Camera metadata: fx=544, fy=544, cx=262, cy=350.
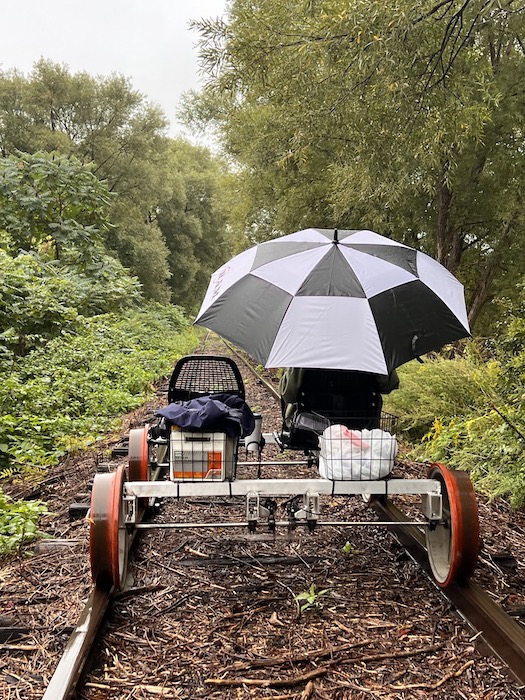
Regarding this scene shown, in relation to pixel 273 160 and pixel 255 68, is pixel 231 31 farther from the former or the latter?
pixel 273 160

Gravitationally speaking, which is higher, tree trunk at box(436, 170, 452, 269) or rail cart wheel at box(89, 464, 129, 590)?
tree trunk at box(436, 170, 452, 269)

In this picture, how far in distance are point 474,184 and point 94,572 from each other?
37.9 ft

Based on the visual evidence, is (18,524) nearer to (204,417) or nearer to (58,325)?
(204,417)

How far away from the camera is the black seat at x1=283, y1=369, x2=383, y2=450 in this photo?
13.1ft

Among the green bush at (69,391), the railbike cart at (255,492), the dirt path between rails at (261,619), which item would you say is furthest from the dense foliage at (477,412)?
the green bush at (69,391)

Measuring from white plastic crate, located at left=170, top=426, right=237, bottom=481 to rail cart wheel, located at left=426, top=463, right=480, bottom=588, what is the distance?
1.42 metres

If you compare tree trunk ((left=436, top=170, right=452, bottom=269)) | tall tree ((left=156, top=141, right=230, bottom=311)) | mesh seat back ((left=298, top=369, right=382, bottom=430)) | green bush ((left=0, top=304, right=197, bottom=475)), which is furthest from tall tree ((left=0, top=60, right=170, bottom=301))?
mesh seat back ((left=298, top=369, right=382, bottom=430))

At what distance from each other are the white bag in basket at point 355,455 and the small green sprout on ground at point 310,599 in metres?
0.72

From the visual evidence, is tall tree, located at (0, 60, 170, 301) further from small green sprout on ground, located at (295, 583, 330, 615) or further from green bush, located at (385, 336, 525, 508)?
small green sprout on ground, located at (295, 583, 330, 615)

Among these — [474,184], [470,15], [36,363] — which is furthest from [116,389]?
[474,184]

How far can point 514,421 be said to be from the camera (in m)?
5.38

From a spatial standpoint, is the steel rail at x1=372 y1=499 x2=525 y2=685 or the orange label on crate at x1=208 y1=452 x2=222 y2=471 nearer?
the steel rail at x1=372 y1=499 x2=525 y2=685

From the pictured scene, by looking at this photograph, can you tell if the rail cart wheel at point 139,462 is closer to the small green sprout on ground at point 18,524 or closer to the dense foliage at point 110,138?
the small green sprout on ground at point 18,524

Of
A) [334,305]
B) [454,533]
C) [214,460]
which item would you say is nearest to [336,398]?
[334,305]
